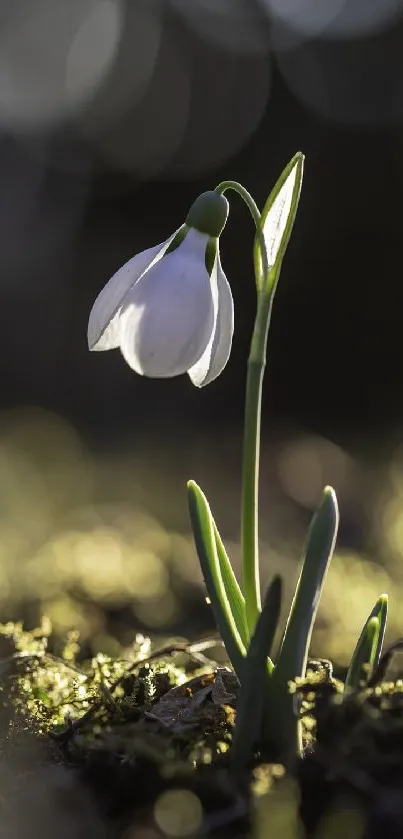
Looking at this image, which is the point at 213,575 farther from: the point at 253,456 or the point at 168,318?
the point at 168,318

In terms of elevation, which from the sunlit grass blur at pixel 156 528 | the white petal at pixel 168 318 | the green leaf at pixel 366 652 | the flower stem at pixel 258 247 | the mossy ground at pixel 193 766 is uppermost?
the flower stem at pixel 258 247

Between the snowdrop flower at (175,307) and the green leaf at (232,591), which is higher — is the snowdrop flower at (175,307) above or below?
above

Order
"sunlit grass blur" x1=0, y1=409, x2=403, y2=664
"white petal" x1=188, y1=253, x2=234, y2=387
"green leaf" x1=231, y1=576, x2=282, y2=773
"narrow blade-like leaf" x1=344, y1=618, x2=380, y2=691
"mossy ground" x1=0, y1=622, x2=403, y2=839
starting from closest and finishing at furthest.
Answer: "mossy ground" x1=0, y1=622, x2=403, y2=839, "green leaf" x1=231, y1=576, x2=282, y2=773, "narrow blade-like leaf" x1=344, y1=618, x2=380, y2=691, "white petal" x1=188, y1=253, x2=234, y2=387, "sunlit grass blur" x1=0, y1=409, x2=403, y2=664

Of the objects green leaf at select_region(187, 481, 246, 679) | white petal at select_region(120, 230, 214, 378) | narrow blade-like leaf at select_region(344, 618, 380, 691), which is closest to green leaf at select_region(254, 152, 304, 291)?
white petal at select_region(120, 230, 214, 378)

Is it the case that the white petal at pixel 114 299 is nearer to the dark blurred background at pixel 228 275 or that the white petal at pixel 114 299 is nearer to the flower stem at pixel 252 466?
the flower stem at pixel 252 466

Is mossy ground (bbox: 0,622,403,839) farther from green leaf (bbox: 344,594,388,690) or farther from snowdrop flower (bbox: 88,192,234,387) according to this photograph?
snowdrop flower (bbox: 88,192,234,387)

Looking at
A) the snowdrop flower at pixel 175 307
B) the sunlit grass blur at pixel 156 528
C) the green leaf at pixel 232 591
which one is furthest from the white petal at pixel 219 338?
the sunlit grass blur at pixel 156 528
